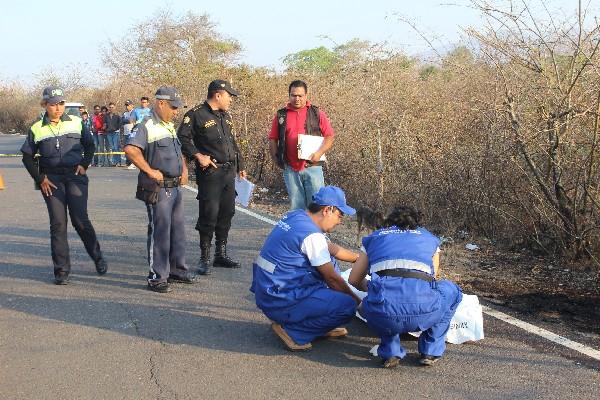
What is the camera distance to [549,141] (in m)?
7.49

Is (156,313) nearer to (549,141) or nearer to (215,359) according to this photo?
(215,359)

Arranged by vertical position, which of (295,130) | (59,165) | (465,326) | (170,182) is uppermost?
(295,130)

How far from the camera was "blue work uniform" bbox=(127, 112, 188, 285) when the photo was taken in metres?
6.71

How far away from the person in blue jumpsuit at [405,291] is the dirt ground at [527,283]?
1363 millimetres

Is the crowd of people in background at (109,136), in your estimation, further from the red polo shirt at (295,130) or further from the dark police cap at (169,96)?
the dark police cap at (169,96)

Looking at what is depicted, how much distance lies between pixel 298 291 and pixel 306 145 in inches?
104

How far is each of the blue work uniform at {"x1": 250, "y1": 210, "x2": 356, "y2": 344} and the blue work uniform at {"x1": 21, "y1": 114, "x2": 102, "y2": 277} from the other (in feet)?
8.96

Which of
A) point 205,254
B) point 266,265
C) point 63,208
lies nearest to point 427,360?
point 266,265

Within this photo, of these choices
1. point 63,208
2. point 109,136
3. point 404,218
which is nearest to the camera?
point 404,218

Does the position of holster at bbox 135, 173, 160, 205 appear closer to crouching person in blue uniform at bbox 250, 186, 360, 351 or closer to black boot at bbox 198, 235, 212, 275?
black boot at bbox 198, 235, 212, 275

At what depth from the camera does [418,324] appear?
477cm

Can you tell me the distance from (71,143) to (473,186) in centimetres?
480

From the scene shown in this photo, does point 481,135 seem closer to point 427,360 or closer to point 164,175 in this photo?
point 164,175

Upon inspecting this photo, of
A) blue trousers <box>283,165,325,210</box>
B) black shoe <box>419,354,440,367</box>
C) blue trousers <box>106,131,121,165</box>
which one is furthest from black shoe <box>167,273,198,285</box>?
blue trousers <box>106,131,121,165</box>
